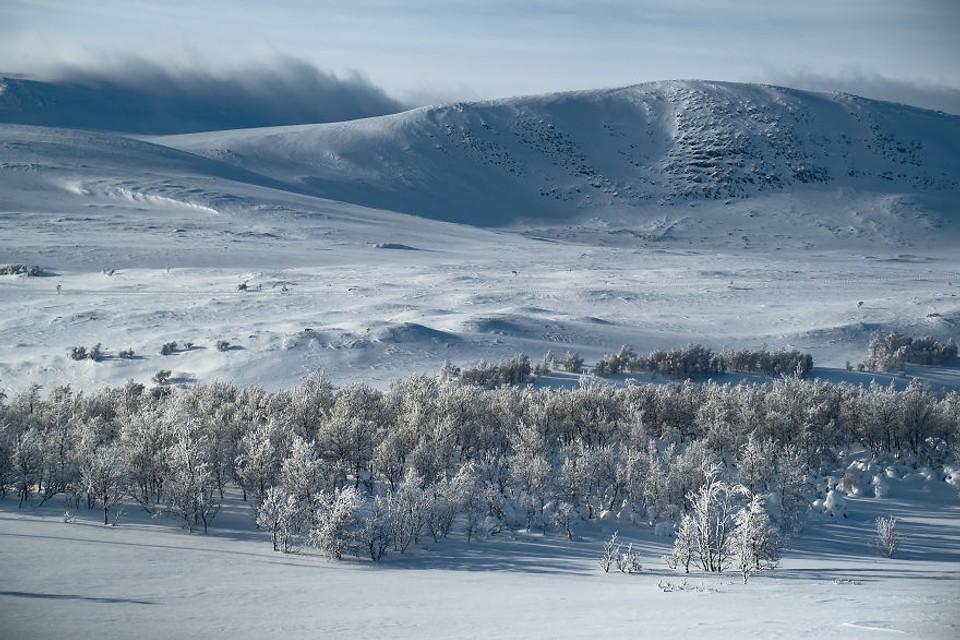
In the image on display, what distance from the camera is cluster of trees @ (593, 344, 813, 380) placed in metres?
22.8

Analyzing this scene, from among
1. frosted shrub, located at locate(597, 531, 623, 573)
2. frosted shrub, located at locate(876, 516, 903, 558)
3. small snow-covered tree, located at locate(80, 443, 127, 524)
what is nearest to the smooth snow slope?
small snow-covered tree, located at locate(80, 443, 127, 524)

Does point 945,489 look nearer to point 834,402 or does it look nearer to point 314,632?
point 834,402

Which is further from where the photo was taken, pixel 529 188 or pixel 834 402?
pixel 529 188

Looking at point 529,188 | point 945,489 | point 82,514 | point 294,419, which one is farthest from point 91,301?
point 529,188

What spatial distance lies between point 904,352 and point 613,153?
7267 cm

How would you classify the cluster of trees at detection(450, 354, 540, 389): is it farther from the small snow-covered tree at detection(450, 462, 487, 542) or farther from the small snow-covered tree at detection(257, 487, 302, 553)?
the small snow-covered tree at detection(257, 487, 302, 553)

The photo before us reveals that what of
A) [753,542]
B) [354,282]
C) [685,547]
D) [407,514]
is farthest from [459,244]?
[753,542]

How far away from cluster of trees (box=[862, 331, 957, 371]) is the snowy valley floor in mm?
12121

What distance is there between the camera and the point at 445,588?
28.6 feet

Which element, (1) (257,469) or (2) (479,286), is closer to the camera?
(1) (257,469)

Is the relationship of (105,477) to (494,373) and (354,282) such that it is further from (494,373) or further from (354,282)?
(354,282)

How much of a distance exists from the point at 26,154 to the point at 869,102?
322 feet

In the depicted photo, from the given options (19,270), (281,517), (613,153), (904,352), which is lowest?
(281,517)

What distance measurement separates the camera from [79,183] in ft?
204
